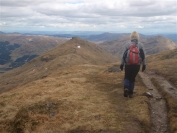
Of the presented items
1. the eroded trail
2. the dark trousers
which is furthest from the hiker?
the eroded trail

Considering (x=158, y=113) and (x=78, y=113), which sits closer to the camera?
(x=158, y=113)

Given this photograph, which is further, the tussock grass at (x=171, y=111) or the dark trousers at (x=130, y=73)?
the dark trousers at (x=130, y=73)

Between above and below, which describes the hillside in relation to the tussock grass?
below

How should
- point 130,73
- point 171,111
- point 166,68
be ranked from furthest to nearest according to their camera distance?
point 166,68
point 130,73
point 171,111

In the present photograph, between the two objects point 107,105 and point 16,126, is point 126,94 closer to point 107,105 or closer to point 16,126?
point 107,105

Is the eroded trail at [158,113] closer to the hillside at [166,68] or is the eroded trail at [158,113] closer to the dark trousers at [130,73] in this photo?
the dark trousers at [130,73]

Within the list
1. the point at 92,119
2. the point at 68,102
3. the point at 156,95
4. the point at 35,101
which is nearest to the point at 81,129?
the point at 92,119

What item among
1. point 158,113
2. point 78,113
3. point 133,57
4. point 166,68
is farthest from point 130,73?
point 166,68

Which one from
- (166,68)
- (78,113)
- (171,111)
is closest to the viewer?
(171,111)

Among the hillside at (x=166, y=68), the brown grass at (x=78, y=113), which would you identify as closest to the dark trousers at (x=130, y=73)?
the brown grass at (x=78, y=113)

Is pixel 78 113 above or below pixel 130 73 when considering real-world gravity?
below

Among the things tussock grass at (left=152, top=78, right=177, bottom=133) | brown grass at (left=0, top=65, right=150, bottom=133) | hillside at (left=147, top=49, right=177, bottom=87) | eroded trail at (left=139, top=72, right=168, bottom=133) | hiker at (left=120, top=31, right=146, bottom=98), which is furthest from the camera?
hillside at (left=147, top=49, right=177, bottom=87)

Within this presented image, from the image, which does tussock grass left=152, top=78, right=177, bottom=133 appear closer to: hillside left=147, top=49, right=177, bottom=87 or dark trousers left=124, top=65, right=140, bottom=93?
dark trousers left=124, top=65, right=140, bottom=93

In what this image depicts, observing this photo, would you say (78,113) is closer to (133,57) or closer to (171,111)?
(133,57)
